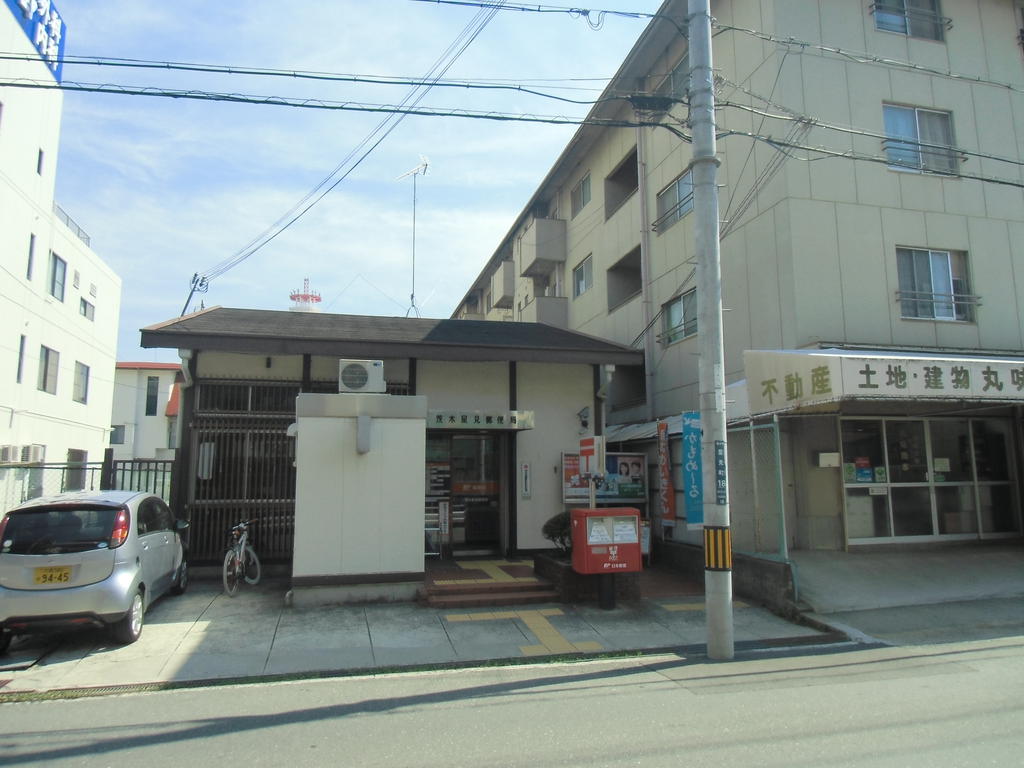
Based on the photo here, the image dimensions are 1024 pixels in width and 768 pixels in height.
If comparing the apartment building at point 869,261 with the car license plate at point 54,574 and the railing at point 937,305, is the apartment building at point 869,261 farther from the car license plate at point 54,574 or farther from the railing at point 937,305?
the car license plate at point 54,574

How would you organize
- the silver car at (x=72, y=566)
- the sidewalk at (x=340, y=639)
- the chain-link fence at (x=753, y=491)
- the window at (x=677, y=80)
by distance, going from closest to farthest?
the sidewalk at (x=340, y=639) → the silver car at (x=72, y=566) → the chain-link fence at (x=753, y=491) → the window at (x=677, y=80)

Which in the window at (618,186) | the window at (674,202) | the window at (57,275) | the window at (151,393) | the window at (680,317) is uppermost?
the window at (618,186)

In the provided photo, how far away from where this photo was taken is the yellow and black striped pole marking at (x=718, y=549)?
7.71 m

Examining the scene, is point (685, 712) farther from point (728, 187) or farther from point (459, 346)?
point (728, 187)

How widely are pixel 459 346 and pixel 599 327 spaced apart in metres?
9.31

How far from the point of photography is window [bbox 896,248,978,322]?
42.2ft

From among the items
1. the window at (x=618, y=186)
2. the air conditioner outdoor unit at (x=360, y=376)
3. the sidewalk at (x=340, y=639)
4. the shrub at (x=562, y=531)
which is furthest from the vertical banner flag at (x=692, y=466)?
the window at (x=618, y=186)

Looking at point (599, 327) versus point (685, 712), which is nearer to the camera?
point (685, 712)

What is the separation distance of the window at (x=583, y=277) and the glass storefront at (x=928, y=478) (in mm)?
11313

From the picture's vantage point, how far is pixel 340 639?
8219 mm

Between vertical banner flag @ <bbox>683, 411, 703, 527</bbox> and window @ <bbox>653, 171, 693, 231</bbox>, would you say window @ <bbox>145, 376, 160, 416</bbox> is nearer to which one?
window @ <bbox>653, 171, 693, 231</bbox>

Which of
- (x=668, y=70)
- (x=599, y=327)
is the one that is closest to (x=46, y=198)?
(x=599, y=327)

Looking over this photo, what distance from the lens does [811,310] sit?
11.9 m

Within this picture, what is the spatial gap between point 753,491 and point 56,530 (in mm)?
9704
